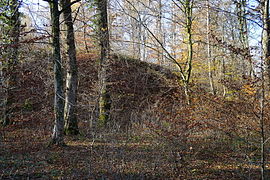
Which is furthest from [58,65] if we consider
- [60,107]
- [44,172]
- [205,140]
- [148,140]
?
[205,140]

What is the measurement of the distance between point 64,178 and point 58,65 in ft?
10.5

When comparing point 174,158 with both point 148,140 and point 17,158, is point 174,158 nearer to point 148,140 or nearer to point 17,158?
point 148,140

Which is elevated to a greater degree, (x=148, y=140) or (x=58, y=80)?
(x=58, y=80)

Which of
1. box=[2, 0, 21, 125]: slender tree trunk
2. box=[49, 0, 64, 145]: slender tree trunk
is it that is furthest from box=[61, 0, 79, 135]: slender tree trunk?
box=[2, 0, 21, 125]: slender tree trunk

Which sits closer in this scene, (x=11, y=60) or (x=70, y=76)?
(x=11, y=60)

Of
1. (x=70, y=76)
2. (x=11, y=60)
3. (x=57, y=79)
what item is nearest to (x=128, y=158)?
(x=57, y=79)

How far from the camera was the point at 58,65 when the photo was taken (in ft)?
21.6

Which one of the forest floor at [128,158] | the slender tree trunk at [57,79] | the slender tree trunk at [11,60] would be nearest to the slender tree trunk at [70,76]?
the forest floor at [128,158]

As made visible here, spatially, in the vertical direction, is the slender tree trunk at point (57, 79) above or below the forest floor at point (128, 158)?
above

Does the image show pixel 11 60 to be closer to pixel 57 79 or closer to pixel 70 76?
pixel 57 79

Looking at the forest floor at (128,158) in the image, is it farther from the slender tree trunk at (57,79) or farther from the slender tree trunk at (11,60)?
the slender tree trunk at (11,60)

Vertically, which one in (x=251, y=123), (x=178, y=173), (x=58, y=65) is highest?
(x=58, y=65)

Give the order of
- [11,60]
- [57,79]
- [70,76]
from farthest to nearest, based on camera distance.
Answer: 1. [70,76]
2. [11,60]
3. [57,79]

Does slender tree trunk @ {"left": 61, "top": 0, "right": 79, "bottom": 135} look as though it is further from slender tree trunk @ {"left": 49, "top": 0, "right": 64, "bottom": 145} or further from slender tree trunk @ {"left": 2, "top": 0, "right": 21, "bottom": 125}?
slender tree trunk @ {"left": 2, "top": 0, "right": 21, "bottom": 125}
